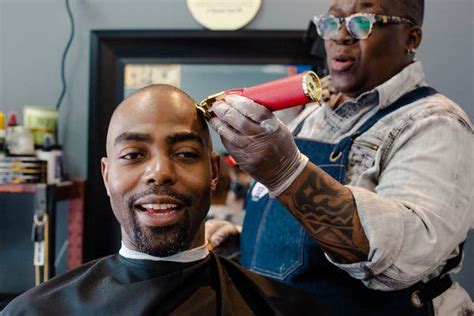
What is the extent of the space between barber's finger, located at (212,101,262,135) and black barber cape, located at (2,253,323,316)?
408 millimetres

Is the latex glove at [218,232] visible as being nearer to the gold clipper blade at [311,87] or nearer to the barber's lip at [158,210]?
the barber's lip at [158,210]

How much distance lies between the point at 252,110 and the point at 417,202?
0.48 meters

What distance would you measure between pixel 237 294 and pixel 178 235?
0.24 m

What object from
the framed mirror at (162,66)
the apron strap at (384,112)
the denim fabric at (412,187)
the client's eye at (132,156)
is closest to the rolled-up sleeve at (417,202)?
the denim fabric at (412,187)

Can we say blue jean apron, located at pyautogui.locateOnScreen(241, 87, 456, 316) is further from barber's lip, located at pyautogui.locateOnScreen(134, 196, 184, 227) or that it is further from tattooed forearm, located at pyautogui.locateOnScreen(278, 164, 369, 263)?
barber's lip, located at pyautogui.locateOnScreen(134, 196, 184, 227)

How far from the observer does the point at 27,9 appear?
108 inches

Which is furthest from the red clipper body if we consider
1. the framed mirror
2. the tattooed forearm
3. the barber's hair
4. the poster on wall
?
the poster on wall

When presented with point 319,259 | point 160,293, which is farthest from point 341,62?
point 160,293

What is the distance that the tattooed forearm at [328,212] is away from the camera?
1.14 meters

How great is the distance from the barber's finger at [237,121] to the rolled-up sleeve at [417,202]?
1.02ft

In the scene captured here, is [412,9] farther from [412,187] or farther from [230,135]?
[230,135]

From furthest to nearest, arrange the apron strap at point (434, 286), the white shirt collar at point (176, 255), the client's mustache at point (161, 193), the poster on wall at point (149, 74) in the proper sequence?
the poster on wall at point (149, 74) → the apron strap at point (434, 286) → the white shirt collar at point (176, 255) → the client's mustache at point (161, 193)

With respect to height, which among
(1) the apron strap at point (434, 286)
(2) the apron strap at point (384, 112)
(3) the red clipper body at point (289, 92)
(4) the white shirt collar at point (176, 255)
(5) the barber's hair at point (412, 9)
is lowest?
(1) the apron strap at point (434, 286)

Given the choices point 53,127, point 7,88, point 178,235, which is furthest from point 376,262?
point 7,88
